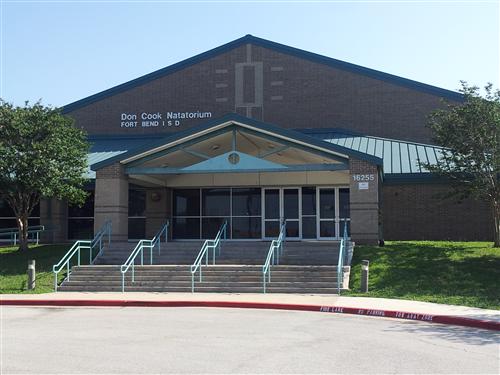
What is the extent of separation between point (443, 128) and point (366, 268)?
7086 millimetres

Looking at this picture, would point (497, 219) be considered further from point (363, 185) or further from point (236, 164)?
point (236, 164)

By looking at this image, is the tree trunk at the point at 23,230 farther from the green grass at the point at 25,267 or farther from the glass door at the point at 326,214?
the glass door at the point at 326,214

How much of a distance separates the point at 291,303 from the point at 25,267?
10.0 m

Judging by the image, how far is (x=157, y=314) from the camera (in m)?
12.8

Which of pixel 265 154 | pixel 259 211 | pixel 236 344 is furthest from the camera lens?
pixel 259 211

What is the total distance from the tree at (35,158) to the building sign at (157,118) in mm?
9571

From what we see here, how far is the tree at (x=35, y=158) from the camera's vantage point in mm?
21031

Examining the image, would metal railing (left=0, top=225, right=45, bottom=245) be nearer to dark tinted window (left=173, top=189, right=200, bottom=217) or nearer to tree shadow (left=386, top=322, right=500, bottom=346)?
dark tinted window (left=173, top=189, right=200, bottom=217)

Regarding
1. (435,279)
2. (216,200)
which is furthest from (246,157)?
(435,279)

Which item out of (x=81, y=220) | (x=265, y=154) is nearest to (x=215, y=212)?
(x=265, y=154)

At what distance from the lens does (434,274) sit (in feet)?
55.4

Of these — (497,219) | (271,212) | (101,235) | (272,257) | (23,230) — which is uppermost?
(271,212)

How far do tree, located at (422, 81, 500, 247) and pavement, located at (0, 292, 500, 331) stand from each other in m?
7.39

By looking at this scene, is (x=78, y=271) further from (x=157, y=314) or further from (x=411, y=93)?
(x=411, y=93)
